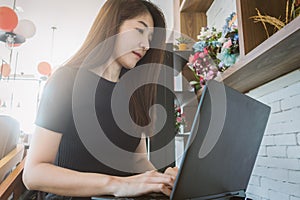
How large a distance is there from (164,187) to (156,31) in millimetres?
681

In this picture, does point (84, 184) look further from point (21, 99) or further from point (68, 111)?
point (21, 99)

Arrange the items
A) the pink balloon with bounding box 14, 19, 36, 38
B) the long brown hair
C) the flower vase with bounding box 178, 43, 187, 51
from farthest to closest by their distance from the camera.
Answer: the pink balloon with bounding box 14, 19, 36, 38 → the flower vase with bounding box 178, 43, 187, 51 → the long brown hair

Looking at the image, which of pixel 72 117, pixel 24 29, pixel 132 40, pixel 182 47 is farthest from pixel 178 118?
pixel 24 29

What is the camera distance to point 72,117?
0.80 metres

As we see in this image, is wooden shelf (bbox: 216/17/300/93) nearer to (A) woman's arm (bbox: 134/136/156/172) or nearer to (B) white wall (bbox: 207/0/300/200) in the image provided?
(B) white wall (bbox: 207/0/300/200)

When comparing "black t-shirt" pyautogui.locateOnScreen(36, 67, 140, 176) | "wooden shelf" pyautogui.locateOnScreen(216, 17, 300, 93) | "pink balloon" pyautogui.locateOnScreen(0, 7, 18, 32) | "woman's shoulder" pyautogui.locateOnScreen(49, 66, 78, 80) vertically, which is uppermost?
"pink balloon" pyautogui.locateOnScreen(0, 7, 18, 32)

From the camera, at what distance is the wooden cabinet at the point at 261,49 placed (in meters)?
0.73

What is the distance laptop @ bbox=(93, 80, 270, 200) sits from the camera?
51cm

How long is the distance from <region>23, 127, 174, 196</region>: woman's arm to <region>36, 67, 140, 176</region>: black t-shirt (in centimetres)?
5

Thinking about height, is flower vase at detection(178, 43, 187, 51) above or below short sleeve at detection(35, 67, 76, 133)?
above

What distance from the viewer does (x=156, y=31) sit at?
1092mm

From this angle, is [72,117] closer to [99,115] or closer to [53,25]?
[99,115]

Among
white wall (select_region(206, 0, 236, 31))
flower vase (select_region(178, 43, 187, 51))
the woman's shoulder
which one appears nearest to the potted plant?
flower vase (select_region(178, 43, 187, 51))

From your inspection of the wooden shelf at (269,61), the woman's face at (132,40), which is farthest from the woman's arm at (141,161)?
the wooden shelf at (269,61)
